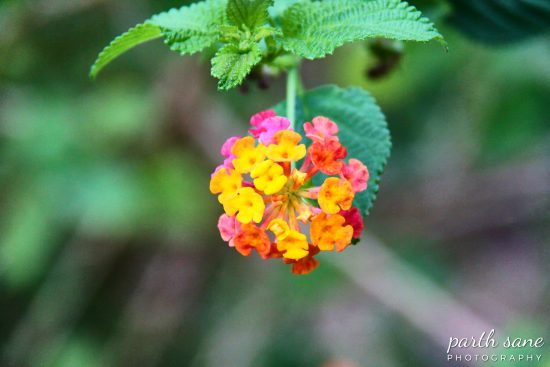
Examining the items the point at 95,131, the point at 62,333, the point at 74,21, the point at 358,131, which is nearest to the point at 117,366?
the point at 62,333

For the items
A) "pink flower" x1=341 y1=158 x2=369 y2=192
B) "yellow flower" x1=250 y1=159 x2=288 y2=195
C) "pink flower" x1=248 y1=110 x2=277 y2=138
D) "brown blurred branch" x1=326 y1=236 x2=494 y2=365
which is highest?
"brown blurred branch" x1=326 y1=236 x2=494 y2=365

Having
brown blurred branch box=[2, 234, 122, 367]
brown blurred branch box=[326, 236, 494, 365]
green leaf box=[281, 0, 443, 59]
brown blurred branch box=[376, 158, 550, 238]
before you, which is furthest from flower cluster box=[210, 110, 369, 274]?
brown blurred branch box=[376, 158, 550, 238]

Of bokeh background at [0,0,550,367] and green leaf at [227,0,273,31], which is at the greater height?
bokeh background at [0,0,550,367]

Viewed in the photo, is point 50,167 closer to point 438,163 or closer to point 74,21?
point 74,21

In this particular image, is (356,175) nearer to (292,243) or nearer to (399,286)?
(292,243)

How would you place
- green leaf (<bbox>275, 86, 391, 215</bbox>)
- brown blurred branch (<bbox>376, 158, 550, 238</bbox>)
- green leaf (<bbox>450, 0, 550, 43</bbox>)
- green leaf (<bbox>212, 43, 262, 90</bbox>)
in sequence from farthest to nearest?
brown blurred branch (<bbox>376, 158, 550, 238</bbox>) → green leaf (<bbox>450, 0, 550, 43</bbox>) → green leaf (<bbox>275, 86, 391, 215</bbox>) → green leaf (<bbox>212, 43, 262, 90</bbox>)

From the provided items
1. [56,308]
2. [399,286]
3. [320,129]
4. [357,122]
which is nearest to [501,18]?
[357,122]

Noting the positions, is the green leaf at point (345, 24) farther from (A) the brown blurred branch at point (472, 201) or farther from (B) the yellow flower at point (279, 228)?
(A) the brown blurred branch at point (472, 201)

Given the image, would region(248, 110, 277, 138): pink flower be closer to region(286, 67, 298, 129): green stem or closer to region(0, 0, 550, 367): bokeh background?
region(286, 67, 298, 129): green stem
